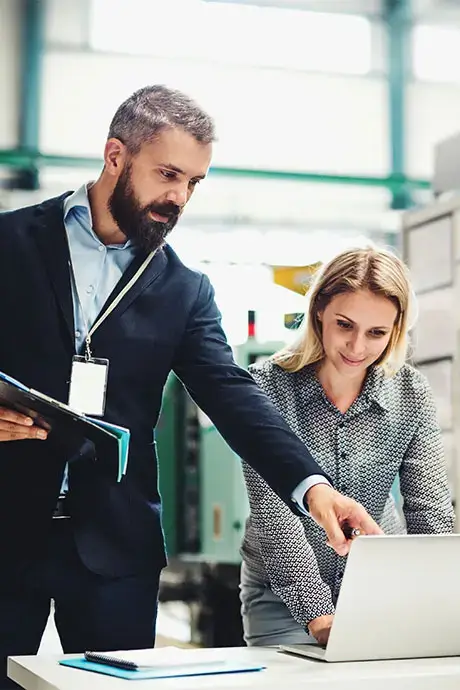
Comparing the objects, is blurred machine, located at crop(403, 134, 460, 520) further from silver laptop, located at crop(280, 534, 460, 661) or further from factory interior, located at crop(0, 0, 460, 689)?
silver laptop, located at crop(280, 534, 460, 661)

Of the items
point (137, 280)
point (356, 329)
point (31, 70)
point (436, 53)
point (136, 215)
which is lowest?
point (356, 329)

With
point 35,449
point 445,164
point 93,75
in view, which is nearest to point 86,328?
point 35,449

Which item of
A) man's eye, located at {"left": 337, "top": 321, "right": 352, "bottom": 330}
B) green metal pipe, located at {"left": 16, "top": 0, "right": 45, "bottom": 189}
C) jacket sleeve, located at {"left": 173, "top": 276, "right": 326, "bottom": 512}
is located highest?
green metal pipe, located at {"left": 16, "top": 0, "right": 45, "bottom": 189}

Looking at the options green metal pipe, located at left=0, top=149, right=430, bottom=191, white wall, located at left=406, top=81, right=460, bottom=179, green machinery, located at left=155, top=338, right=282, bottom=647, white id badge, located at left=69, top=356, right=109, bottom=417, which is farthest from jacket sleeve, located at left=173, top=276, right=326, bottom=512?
white wall, located at left=406, top=81, right=460, bottom=179

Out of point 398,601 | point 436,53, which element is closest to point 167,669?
point 398,601

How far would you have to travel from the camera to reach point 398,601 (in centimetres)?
171

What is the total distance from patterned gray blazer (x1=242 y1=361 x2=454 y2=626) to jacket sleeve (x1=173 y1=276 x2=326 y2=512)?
132 millimetres

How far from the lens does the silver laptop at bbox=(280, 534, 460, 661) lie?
1.66 m

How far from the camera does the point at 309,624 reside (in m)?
2.05

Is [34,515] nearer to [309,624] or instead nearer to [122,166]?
[309,624]

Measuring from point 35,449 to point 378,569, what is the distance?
70 centimetres

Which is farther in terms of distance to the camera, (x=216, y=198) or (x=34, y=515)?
(x=216, y=198)

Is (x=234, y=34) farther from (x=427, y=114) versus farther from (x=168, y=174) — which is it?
(x=168, y=174)

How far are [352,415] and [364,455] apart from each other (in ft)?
0.29
